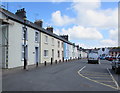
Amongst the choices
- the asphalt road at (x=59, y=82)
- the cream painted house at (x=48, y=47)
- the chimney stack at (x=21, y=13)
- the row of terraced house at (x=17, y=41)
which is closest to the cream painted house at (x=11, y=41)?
the row of terraced house at (x=17, y=41)

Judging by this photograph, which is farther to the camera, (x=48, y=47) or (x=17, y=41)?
(x=48, y=47)

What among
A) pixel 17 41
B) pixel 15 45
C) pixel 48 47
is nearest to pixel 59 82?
pixel 15 45

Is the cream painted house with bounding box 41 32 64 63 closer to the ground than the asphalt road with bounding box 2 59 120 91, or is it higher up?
higher up

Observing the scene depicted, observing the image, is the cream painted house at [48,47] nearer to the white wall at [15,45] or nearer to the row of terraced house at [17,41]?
the row of terraced house at [17,41]

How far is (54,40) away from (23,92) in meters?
27.6

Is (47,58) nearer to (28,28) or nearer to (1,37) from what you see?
(28,28)

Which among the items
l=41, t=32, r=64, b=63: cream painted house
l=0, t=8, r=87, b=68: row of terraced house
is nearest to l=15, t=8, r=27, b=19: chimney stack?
l=0, t=8, r=87, b=68: row of terraced house

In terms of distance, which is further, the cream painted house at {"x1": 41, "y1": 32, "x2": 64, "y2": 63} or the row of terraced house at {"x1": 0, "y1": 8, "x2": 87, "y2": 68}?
the cream painted house at {"x1": 41, "y1": 32, "x2": 64, "y2": 63}

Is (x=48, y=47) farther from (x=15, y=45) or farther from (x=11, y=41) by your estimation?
(x=11, y=41)

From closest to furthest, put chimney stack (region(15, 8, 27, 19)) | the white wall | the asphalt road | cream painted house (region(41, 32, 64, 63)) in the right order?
the asphalt road, the white wall, chimney stack (region(15, 8, 27, 19)), cream painted house (region(41, 32, 64, 63))

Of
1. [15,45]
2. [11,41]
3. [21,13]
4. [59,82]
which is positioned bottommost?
[59,82]

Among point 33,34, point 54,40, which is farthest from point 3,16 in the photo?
point 54,40

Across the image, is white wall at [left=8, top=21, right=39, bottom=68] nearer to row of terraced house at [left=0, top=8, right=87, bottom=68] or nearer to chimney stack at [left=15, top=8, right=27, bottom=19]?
row of terraced house at [left=0, top=8, right=87, bottom=68]

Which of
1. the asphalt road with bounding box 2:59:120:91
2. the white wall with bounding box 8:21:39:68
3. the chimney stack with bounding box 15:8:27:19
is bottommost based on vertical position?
the asphalt road with bounding box 2:59:120:91
